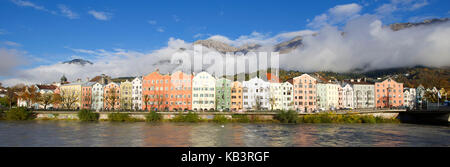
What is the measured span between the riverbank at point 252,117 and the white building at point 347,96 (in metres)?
34.0

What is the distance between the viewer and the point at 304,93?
350 feet

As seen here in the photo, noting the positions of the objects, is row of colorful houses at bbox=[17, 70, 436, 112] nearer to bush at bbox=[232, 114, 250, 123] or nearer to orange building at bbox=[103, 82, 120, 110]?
orange building at bbox=[103, 82, 120, 110]

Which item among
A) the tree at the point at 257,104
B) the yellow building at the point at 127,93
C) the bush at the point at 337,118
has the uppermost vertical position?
the yellow building at the point at 127,93

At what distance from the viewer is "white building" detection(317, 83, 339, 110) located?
368 ft

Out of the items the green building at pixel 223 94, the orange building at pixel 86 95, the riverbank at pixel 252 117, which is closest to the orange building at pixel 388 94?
the riverbank at pixel 252 117

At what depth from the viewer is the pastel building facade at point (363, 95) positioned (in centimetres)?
11719

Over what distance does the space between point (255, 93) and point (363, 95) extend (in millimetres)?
44777

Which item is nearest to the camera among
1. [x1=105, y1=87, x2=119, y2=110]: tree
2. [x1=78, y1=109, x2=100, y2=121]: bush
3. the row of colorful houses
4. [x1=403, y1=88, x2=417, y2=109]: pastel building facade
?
[x1=78, y1=109, x2=100, y2=121]: bush

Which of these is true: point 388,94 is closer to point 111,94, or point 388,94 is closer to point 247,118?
point 247,118

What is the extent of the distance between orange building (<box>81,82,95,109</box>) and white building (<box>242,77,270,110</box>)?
55724 mm

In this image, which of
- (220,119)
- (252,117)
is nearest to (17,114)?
(220,119)

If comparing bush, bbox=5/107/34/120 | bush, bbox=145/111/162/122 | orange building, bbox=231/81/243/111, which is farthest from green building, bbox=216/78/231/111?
bush, bbox=5/107/34/120

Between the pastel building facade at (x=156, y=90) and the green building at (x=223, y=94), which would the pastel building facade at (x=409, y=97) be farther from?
the pastel building facade at (x=156, y=90)
